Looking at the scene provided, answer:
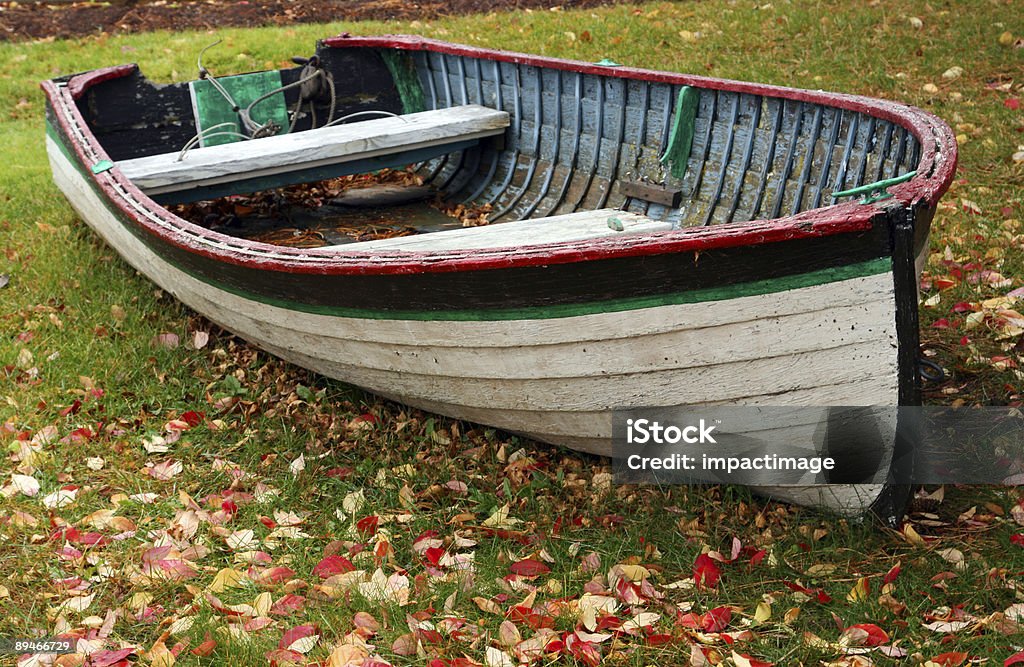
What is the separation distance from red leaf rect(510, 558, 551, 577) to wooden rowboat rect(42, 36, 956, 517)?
20.0 inches

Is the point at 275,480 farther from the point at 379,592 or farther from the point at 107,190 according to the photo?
the point at 107,190


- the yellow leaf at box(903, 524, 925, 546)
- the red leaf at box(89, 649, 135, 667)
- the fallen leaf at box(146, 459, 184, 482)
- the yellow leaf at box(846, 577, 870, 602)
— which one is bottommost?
the fallen leaf at box(146, 459, 184, 482)

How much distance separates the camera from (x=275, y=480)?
12.0 ft

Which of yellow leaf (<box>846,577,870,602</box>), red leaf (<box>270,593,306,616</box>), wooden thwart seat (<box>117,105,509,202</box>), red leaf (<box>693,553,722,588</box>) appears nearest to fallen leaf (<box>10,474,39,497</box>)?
red leaf (<box>270,593,306,616</box>)

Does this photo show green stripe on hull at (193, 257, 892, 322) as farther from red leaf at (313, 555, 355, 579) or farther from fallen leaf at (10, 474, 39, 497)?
fallen leaf at (10, 474, 39, 497)

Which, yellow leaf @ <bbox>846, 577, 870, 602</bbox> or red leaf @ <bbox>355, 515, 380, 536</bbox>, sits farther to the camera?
red leaf @ <bbox>355, 515, 380, 536</bbox>

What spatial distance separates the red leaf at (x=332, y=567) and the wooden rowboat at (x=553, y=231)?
719 millimetres

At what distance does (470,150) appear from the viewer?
5.63 m

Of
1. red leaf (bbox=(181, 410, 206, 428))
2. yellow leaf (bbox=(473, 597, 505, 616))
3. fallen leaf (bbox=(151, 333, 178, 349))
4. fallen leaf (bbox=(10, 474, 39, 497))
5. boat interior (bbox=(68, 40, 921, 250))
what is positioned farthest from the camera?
fallen leaf (bbox=(151, 333, 178, 349))

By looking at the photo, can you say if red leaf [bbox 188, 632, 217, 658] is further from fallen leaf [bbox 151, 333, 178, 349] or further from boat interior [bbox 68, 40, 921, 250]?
fallen leaf [bbox 151, 333, 178, 349]

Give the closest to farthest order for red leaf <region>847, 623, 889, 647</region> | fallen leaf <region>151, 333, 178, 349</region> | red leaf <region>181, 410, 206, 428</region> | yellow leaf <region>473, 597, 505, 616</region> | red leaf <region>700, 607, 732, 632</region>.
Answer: red leaf <region>847, 623, 889, 647</region>
red leaf <region>700, 607, 732, 632</region>
yellow leaf <region>473, 597, 505, 616</region>
red leaf <region>181, 410, 206, 428</region>
fallen leaf <region>151, 333, 178, 349</region>

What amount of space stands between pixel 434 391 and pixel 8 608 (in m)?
1.48

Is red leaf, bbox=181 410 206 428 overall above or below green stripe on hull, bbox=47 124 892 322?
below

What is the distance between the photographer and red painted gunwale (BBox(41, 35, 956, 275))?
2578 mm
